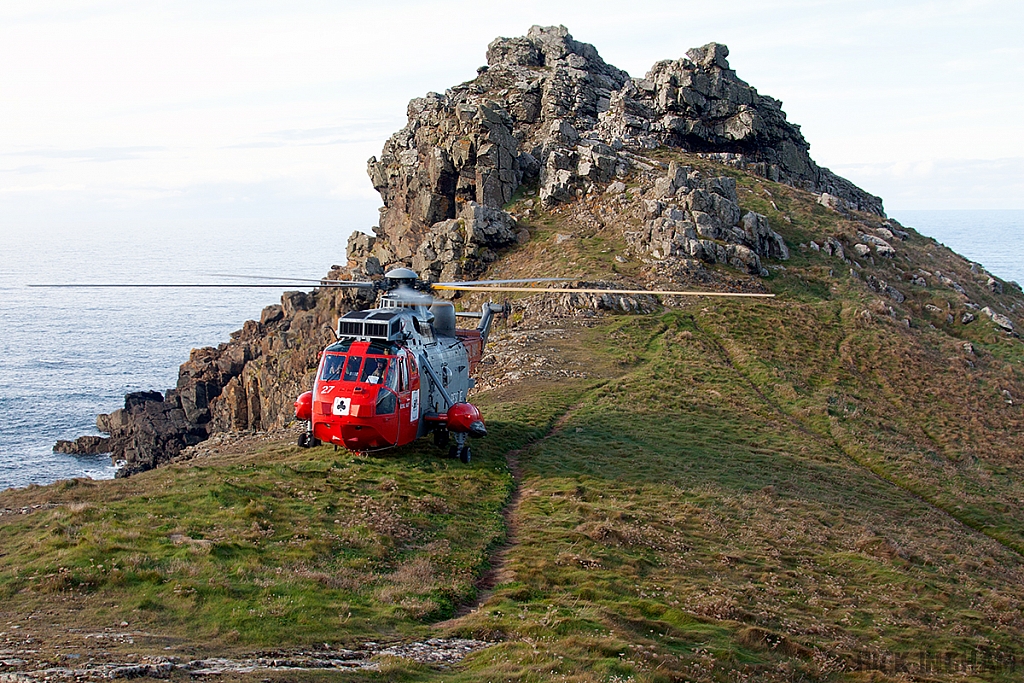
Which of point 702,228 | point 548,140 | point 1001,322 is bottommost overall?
point 1001,322

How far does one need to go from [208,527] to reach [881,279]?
56.0m

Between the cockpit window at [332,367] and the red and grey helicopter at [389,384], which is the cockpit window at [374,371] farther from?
the cockpit window at [332,367]

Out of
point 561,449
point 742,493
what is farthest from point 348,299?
point 742,493

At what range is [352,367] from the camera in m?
22.8

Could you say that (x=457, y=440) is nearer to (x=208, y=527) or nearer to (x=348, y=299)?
(x=208, y=527)

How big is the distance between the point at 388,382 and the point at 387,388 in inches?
7.3

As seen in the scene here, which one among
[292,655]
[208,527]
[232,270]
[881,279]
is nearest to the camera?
[292,655]

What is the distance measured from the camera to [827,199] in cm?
7619

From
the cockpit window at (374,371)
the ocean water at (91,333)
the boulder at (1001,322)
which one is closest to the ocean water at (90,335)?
the ocean water at (91,333)

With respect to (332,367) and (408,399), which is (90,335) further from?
(408,399)

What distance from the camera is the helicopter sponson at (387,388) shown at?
22.4 meters

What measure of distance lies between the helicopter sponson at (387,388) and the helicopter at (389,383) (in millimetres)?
25

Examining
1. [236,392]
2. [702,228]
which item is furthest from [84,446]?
[702,228]

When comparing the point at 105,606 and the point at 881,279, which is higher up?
the point at 881,279
